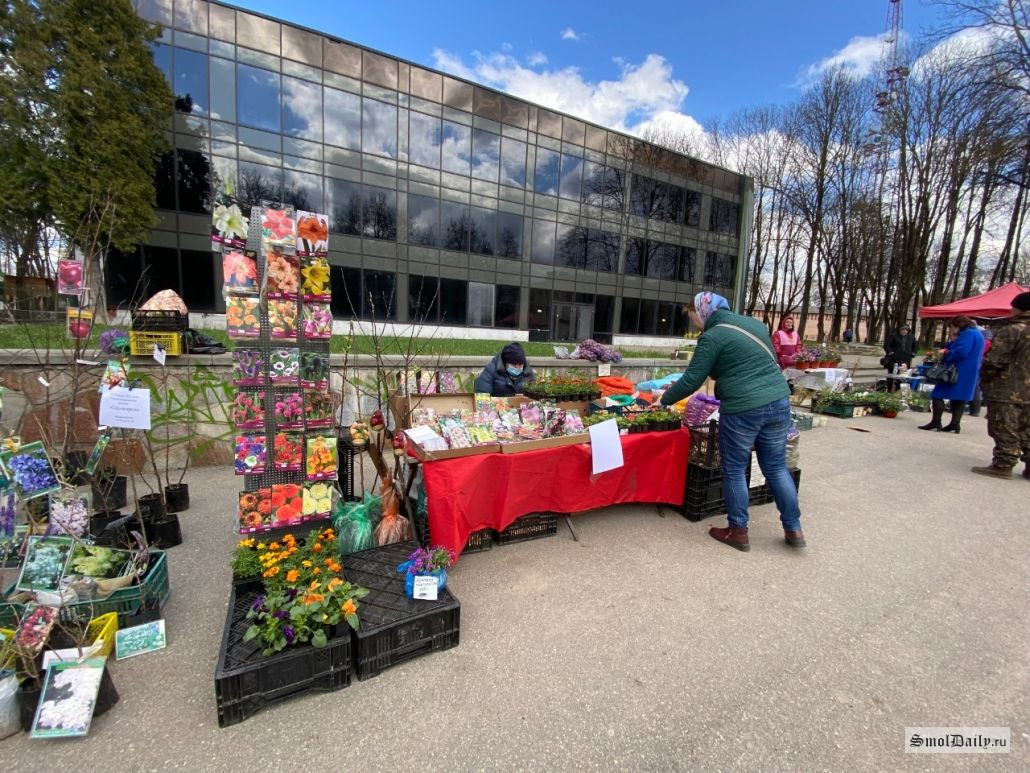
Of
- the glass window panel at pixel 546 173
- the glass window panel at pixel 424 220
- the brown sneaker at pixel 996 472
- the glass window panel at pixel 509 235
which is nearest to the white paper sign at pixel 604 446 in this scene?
the brown sneaker at pixel 996 472

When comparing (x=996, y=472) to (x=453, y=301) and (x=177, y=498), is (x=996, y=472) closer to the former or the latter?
(x=177, y=498)

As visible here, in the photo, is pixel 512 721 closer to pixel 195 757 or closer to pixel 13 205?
pixel 195 757

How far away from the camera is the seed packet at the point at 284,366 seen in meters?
2.75

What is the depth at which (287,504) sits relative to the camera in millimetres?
2898

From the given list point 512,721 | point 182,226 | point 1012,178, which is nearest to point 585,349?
point 512,721

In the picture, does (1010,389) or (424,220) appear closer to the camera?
(1010,389)

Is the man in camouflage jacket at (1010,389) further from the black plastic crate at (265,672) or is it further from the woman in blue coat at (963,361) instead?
the black plastic crate at (265,672)

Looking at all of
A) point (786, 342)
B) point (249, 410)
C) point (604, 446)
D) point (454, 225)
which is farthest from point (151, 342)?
point (454, 225)

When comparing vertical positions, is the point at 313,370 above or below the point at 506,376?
above

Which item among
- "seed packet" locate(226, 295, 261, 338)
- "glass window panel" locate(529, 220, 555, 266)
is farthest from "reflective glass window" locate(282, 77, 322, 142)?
"seed packet" locate(226, 295, 261, 338)

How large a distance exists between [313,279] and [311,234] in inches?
10.4

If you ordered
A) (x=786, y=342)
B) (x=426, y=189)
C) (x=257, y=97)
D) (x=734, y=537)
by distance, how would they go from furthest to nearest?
(x=426, y=189)
(x=257, y=97)
(x=786, y=342)
(x=734, y=537)

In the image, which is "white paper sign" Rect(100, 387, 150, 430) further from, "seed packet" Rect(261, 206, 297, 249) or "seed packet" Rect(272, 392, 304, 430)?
"seed packet" Rect(261, 206, 297, 249)

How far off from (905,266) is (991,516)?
25.0 m
